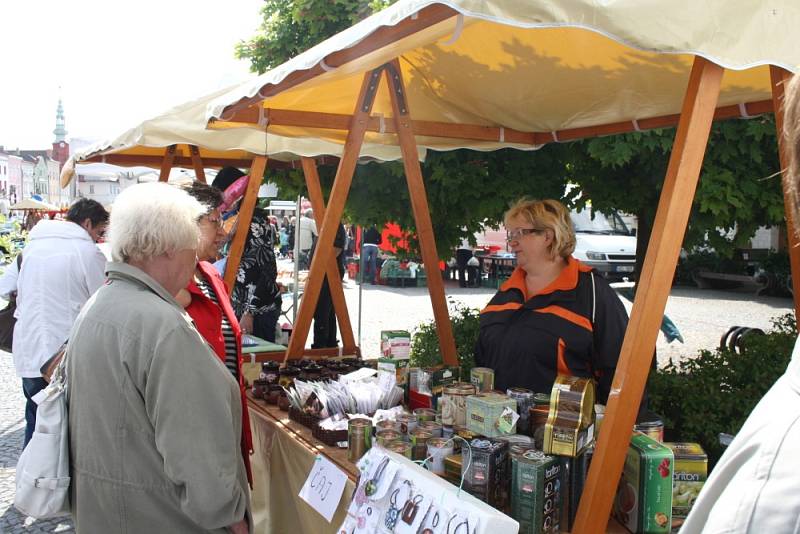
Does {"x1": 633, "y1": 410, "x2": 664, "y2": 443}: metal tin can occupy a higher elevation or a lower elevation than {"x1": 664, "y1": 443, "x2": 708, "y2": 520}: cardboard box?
higher

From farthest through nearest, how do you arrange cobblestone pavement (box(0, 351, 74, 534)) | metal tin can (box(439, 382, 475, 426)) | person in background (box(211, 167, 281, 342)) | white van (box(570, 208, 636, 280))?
white van (box(570, 208, 636, 280)), person in background (box(211, 167, 281, 342)), cobblestone pavement (box(0, 351, 74, 534)), metal tin can (box(439, 382, 475, 426))

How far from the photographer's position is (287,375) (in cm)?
344

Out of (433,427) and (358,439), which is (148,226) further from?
(433,427)

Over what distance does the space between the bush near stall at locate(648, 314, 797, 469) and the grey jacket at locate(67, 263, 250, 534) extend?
2.73m

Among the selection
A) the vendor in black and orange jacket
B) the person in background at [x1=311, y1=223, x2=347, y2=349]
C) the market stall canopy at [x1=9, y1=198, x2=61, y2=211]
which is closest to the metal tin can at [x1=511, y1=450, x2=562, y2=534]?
the vendor in black and orange jacket

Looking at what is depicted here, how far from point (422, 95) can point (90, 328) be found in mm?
2693

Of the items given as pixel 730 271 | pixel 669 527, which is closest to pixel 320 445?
pixel 669 527

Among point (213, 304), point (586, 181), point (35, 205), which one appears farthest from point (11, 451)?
point (35, 205)

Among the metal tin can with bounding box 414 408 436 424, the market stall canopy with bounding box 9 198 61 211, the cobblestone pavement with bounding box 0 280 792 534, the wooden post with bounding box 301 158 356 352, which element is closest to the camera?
the metal tin can with bounding box 414 408 436 424

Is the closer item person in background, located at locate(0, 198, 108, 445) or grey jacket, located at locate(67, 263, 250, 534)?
grey jacket, located at locate(67, 263, 250, 534)

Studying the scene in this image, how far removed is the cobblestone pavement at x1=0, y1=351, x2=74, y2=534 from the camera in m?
4.01

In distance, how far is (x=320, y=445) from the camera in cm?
257

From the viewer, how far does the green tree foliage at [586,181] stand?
13.7ft

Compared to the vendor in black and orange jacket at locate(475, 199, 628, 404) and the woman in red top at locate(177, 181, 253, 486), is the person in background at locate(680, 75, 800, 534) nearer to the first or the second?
the woman in red top at locate(177, 181, 253, 486)
